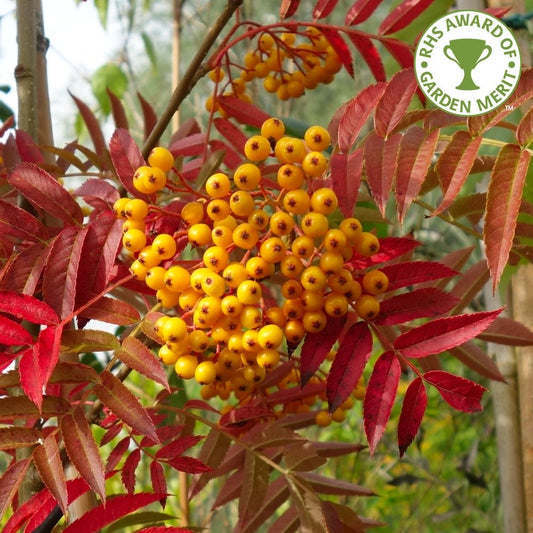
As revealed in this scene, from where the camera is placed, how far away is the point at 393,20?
28.9 inches

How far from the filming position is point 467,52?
0.75 metres

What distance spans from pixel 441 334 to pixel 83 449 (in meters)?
0.30

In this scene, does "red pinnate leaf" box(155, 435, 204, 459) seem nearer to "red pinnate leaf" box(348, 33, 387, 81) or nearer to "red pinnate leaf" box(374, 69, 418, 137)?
"red pinnate leaf" box(374, 69, 418, 137)

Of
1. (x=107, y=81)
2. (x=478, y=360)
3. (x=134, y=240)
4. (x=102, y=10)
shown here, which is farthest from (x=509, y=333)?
(x=107, y=81)

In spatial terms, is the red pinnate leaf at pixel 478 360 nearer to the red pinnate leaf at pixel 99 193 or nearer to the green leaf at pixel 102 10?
the red pinnate leaf at pixel 99 193

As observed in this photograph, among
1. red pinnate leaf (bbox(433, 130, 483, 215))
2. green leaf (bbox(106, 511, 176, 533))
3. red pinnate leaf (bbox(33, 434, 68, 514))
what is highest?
red pinnate leaf (bbox(433, 130, 483, 215))

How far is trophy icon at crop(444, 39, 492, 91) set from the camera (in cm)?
74

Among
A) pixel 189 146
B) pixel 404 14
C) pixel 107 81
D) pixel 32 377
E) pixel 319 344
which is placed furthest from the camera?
pixel 107 81

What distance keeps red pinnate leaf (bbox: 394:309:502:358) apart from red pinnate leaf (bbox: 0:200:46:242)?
34cm

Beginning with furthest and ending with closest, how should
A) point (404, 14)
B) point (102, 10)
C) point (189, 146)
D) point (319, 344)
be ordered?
1. point (102, 10)
2. point (189, 146)
3. point (404, 14)
4. point (319, 344)

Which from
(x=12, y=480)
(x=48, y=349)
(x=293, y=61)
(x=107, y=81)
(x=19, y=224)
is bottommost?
(x=12, y=480)

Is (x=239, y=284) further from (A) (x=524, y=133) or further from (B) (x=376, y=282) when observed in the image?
(A) (x=524, y=133)

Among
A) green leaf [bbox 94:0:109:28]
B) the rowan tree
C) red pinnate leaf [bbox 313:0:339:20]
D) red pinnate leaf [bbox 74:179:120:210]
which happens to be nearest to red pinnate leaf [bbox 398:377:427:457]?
the rowan tree

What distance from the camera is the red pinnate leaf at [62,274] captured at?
0.55 metres
